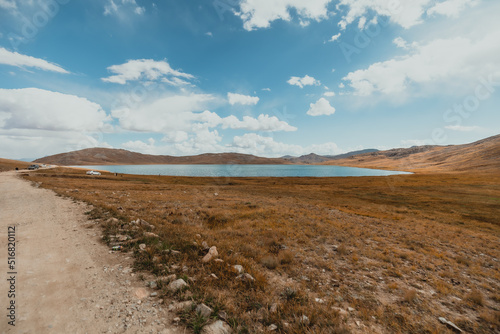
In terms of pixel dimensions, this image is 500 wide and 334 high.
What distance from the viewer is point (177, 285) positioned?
21.3 feet

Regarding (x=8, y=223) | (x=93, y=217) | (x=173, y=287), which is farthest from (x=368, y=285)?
(x=8, y=223)

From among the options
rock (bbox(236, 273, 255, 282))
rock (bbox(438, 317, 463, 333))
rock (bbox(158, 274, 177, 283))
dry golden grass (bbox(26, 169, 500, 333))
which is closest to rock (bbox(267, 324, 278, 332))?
dry golden grass (bbox(26, 169, 500, 333))

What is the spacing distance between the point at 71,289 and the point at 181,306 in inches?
149

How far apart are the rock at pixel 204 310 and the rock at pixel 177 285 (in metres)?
1.26

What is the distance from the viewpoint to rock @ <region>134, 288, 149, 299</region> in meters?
6.00

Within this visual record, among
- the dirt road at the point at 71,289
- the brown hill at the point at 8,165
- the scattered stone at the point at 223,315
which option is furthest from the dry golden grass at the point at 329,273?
the brown hill at the point at 8,165

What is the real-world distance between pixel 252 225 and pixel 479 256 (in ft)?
53.0

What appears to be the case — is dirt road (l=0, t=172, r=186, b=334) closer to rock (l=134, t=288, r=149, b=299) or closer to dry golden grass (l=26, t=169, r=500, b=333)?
rock (l=134, t=288, r=149, b=299)

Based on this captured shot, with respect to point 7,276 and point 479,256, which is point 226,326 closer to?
point 7,276

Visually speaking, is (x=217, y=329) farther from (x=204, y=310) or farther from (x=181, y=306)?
(x=181, y=306)

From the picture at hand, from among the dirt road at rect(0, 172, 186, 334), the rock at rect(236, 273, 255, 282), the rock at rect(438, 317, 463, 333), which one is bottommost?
the rock at rect(438, 317, 463, 333)

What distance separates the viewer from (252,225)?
16375mm

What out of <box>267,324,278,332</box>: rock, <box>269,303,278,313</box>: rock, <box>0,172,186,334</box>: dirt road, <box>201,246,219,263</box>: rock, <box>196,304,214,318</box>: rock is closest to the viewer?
<box>0,172,186,334</box>: dirt road

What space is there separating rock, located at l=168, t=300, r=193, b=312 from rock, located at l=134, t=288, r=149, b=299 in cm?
107
